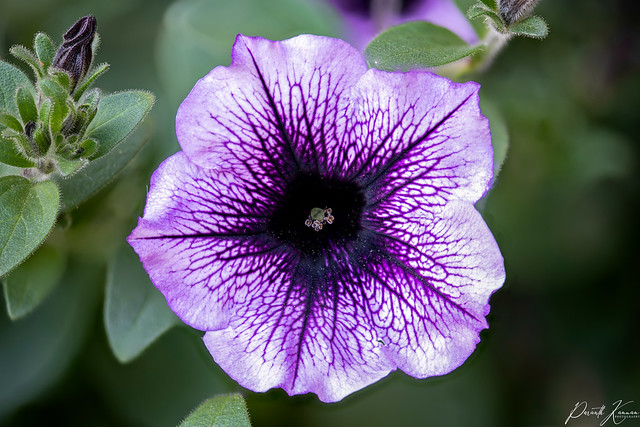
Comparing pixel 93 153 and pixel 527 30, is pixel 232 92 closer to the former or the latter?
pixel 93 153

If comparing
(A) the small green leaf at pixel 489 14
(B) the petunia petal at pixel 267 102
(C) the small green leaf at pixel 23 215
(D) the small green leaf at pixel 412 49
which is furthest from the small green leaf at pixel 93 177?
(A) the small green leaf at pixel 489 14

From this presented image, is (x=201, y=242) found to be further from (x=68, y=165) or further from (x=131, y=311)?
(x=131, y=311)

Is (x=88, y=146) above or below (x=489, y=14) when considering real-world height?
below

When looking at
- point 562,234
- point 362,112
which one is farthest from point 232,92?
point 562,234

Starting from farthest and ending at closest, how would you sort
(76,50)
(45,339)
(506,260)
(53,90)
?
1. (506,260)
2. (45,339)
3. (76,50)
4. (53,90)

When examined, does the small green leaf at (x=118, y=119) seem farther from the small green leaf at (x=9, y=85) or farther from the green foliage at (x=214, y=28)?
the green foliage at (x=214, y=28)

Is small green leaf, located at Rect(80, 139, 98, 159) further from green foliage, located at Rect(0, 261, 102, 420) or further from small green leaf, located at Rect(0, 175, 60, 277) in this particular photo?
green foliage, located at Rect(0, 261, 102, 420)

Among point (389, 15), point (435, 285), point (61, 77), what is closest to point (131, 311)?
point (61, 77)
